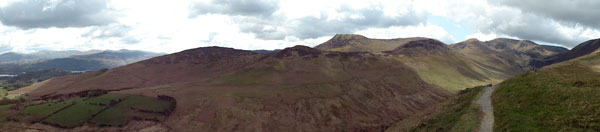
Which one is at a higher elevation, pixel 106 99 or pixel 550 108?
pixel 550 108

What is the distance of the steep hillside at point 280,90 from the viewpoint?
98.8 metres

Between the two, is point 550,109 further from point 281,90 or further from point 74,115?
point 74,115

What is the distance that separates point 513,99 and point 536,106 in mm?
9460

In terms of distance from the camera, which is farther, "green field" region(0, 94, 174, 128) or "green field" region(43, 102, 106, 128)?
"green field" region(0, 94, 174, 128)

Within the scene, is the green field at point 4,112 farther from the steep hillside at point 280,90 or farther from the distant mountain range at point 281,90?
the steep hillside at point 280,90

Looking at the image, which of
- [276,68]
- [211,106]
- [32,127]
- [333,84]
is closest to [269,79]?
[276,68]

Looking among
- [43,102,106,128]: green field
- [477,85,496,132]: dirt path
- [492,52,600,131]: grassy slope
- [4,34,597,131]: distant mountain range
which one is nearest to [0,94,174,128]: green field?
[43,102,106,128]: green field

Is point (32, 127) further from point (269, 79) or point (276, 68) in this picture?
point (276, 68)

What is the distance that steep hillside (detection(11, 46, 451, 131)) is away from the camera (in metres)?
98.8

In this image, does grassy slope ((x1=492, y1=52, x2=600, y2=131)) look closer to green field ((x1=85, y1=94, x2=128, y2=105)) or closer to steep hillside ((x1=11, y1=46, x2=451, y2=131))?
steep hillside ((x1=11, y1=46, x2=451, y2=131))

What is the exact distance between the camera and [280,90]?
125 m

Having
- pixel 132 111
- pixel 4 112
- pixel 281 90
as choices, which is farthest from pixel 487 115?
pixel 4 112

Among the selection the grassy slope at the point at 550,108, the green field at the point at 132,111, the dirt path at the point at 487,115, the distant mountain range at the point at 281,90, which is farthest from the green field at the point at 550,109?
the green field at the point at 132,111

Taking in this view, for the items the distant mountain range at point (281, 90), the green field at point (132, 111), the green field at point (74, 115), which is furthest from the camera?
the distant mountain range at point (281, 90)
